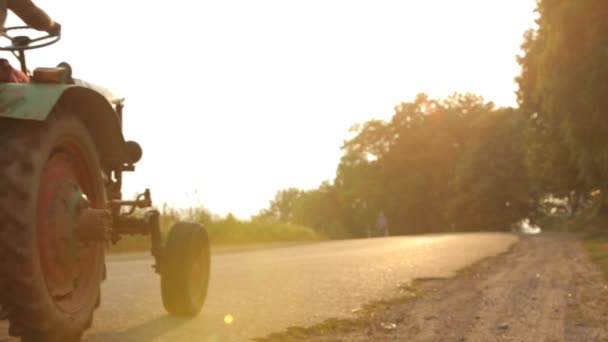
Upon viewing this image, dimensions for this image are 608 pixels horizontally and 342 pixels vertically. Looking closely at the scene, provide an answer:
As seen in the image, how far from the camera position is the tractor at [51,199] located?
3711 mm

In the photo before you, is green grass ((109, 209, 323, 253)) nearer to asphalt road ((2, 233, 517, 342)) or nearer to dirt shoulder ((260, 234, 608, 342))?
asphalt road ((2, 233, 517, 342))

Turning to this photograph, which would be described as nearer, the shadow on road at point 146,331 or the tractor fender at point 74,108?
the tractor fender at point 74,108

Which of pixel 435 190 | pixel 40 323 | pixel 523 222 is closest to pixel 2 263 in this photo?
pixel 40 323

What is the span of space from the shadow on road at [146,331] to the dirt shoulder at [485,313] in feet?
2.30

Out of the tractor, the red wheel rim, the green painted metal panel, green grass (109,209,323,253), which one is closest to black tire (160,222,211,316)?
the tractor

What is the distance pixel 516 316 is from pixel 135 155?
3.08 metres

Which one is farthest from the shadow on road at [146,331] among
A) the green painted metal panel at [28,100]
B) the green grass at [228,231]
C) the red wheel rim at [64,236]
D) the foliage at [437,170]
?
the foliage at [437,170]

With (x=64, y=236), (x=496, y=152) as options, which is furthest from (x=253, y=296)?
(x=496, y=152)

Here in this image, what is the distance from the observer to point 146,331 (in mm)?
5789

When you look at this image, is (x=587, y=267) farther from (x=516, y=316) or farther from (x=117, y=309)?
(x=117, y=309)

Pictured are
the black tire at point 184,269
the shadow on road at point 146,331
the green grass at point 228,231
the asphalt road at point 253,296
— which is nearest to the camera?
the shadow on road at point 146,331

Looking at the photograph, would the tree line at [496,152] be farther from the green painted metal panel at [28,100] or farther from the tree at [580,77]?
the green painted metal panel at [28,100]

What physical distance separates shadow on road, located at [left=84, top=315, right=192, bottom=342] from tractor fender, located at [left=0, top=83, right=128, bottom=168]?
3.41 feet

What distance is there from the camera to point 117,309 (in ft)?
23.5
